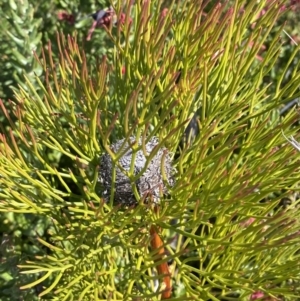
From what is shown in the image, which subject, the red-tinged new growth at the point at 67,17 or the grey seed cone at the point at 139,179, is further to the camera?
the red-tinged new growth at the point at 67,17

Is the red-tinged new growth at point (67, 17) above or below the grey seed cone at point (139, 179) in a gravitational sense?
above

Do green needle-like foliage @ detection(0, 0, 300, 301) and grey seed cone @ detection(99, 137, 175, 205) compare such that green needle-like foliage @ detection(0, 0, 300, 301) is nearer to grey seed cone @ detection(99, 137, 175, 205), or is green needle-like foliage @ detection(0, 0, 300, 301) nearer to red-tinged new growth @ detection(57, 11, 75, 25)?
grey seed cone @ detection(99, 137, 175, 205)

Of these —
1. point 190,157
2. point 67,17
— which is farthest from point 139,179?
point 67,17

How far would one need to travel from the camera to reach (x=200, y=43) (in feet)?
4.23

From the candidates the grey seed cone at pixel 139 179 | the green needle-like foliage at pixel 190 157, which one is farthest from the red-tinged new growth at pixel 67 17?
the grey seed cone at pixel 139 179

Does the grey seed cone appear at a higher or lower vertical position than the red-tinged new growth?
lower

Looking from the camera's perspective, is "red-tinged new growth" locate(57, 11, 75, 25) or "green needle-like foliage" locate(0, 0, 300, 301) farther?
"red-tinged new growth" locate(57, 11, 75, 25)

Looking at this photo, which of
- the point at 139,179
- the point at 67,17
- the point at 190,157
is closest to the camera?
the point at 139,179

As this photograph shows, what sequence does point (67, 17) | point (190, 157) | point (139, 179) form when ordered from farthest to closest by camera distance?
point (67, 17), point (190, 157), point (139, 179)

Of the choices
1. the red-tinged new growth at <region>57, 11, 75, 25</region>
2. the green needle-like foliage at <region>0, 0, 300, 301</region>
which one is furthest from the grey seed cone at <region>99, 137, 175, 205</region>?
the red-tinged new growth at <region>57, 11, 75, 25</region>

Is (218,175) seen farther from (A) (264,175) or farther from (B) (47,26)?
(B) (47,26)

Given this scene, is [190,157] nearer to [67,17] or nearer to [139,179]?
[139,179]

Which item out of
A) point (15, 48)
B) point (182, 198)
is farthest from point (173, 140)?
point (15, 48)

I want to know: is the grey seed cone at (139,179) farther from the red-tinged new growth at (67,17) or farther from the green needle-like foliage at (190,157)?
the red-tinged new growth at (67,17)
